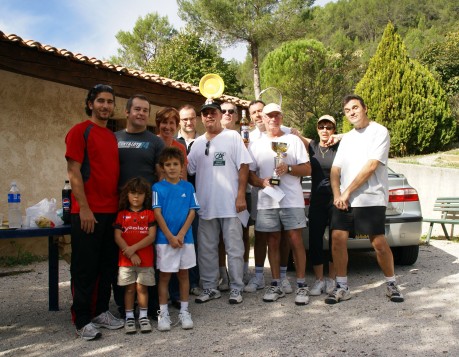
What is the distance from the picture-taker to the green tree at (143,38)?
4116 cm

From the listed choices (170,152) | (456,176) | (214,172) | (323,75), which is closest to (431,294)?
(214,172)

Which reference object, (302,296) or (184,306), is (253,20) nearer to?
(302,296)

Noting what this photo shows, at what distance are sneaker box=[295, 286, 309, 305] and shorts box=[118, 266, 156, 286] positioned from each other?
56.5 inches

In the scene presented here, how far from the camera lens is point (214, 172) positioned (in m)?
4.73

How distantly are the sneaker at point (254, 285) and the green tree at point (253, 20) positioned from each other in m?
23.1

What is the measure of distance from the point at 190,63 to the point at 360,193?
20.5m

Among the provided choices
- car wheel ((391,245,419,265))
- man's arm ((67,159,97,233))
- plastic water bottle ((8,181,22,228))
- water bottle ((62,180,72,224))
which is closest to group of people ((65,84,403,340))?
man's arm ((67,159,97,233))

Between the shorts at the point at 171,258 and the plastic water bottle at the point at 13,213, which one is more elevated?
the plastic water bottle at the point at 13,213

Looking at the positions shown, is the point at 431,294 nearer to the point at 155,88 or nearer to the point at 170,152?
the point at 170,152

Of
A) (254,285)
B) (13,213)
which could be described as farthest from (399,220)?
(13,213)

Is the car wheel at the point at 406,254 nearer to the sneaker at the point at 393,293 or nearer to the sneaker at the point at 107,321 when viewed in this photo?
the sneaker at the point at 393,293

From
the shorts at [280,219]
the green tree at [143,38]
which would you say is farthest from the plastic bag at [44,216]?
the green tree at [143,38]

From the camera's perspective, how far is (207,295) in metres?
4.81

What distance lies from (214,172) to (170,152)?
734 mm
